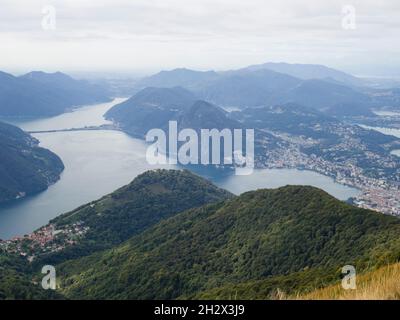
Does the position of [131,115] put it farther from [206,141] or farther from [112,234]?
[112,234]

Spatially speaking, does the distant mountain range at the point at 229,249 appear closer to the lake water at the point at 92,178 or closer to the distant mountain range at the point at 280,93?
the lake water at the point at 92,178

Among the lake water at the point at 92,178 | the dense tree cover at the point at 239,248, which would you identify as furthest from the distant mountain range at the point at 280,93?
the dense tree cover at the point at 239,248

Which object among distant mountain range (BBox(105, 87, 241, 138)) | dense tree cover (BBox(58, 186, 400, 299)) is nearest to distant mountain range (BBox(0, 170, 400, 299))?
dense tree cover (BBox(58, 186, 400, 299))

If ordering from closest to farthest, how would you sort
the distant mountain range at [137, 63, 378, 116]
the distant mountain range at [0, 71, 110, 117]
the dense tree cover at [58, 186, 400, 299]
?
the dense tree cover at [58, 186, 400, 299] → the distant mountain range at [0, 71, 110, 117] → the distant mountain range at [137, 63, 378, 116]

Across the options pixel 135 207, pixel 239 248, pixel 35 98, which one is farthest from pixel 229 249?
pixel 35 98

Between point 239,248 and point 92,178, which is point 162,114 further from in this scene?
point 239,248

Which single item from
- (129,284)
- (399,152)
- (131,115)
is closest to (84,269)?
(129,284)

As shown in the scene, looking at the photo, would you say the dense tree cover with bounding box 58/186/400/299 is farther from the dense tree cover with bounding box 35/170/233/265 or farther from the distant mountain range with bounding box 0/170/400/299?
the dense tree cover with bounding box 35/170/233/265
